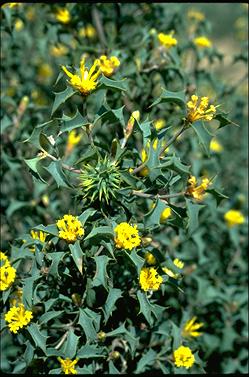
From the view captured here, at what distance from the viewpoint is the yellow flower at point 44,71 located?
14.9ft

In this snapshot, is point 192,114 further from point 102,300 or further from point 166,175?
point 102,300

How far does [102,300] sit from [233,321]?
1.26m

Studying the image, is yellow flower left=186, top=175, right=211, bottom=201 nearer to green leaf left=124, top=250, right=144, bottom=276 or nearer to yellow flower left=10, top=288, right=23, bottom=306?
green leaf left=124, top=250, right=144, bottom=276

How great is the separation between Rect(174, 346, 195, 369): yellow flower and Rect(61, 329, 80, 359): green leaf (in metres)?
0.43

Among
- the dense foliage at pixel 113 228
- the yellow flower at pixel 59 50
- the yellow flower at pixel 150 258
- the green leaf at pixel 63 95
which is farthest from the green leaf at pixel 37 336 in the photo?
the yellow flower at pixel 59 50

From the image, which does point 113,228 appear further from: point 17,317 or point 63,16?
point 63,16

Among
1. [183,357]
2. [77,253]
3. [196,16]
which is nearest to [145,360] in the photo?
[183,357]

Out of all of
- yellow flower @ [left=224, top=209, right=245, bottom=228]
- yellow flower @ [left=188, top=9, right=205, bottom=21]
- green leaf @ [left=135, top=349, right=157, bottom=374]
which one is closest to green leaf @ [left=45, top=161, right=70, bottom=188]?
green leaf @ [left=135, top=349, right=157, bottom=374]

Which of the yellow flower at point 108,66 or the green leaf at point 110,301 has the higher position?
the yellow flower at point 108,66

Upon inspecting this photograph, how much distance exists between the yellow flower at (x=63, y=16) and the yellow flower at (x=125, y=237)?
1609 mm

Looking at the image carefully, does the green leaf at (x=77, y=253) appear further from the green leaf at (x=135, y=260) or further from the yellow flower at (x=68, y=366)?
the yellow flower at (x=68, y=366)

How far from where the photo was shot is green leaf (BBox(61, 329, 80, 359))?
1.71 metres

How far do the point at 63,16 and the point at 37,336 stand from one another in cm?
181

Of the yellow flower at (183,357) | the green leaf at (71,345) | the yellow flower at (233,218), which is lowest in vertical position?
the yellow flower at (233,218)
